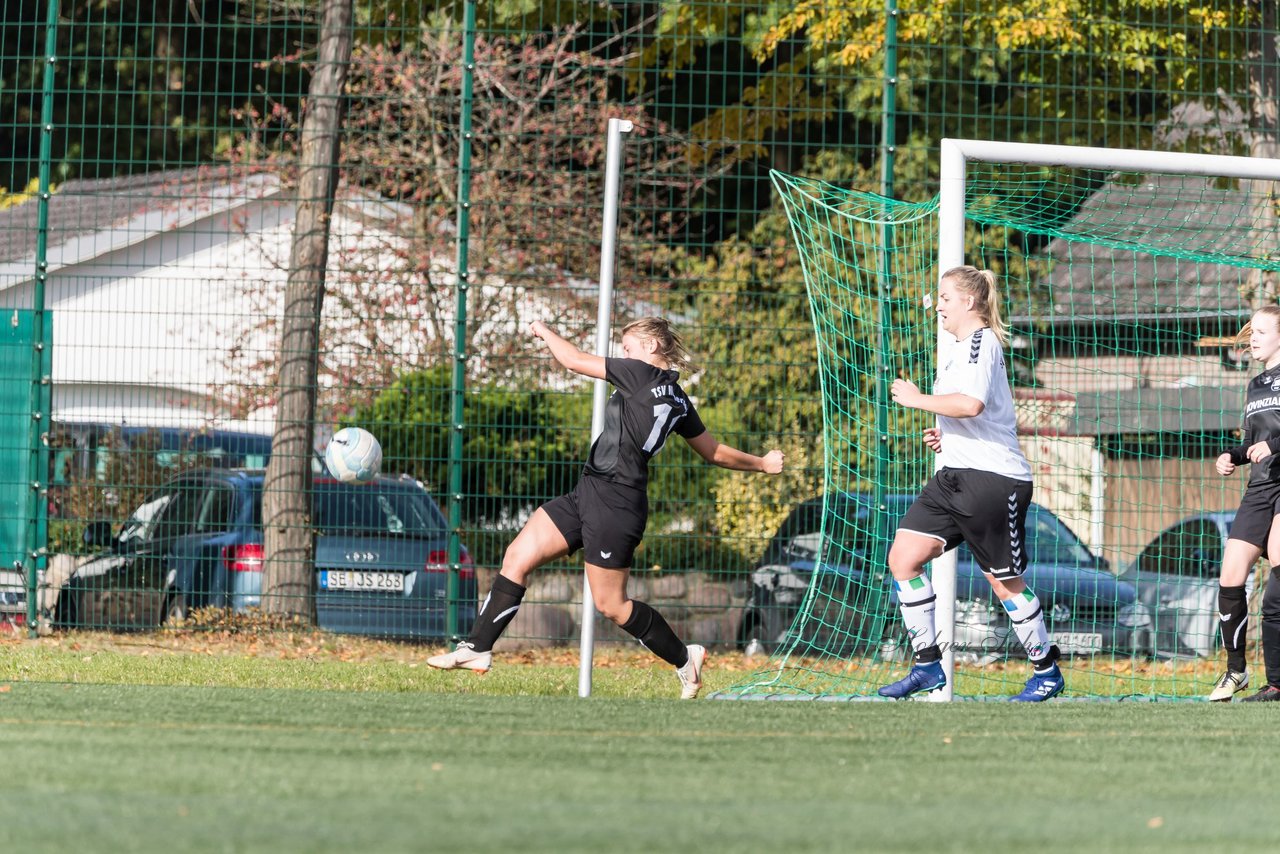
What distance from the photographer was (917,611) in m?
7.05

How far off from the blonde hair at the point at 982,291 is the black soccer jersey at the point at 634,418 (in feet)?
4.21

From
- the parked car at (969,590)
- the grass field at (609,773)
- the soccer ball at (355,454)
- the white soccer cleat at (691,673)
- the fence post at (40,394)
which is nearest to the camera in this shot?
the grass field at (609,773)

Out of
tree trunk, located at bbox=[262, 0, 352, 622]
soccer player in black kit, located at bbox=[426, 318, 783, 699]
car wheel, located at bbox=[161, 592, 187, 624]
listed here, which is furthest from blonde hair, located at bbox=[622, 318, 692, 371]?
car wheel, located at bbox=[161, 592, 187, 624]

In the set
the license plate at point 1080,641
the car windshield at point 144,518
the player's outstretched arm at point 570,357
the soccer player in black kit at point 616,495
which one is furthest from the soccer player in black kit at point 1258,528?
the car windshield at point 144,518

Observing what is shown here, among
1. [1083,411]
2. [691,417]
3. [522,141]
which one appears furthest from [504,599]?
[522,141]

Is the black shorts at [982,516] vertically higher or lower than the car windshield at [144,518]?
higher

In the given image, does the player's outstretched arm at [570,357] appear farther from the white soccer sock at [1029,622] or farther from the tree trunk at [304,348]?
the tree trunk at [304,348]

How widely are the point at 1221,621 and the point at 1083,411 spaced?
5.14 metres

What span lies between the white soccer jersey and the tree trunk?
4.79 meters

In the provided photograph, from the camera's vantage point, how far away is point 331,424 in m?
10.7

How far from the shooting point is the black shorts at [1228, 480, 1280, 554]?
7656mm

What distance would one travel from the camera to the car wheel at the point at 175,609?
1023 centimetres

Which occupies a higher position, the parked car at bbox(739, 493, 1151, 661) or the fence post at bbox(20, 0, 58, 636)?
the fence post at bbox(20, 0, 58, 636)

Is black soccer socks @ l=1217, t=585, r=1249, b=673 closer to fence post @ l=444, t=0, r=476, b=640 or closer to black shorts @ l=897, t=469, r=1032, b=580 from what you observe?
black shorts @ l=897, t=469, r=1032, b=580
